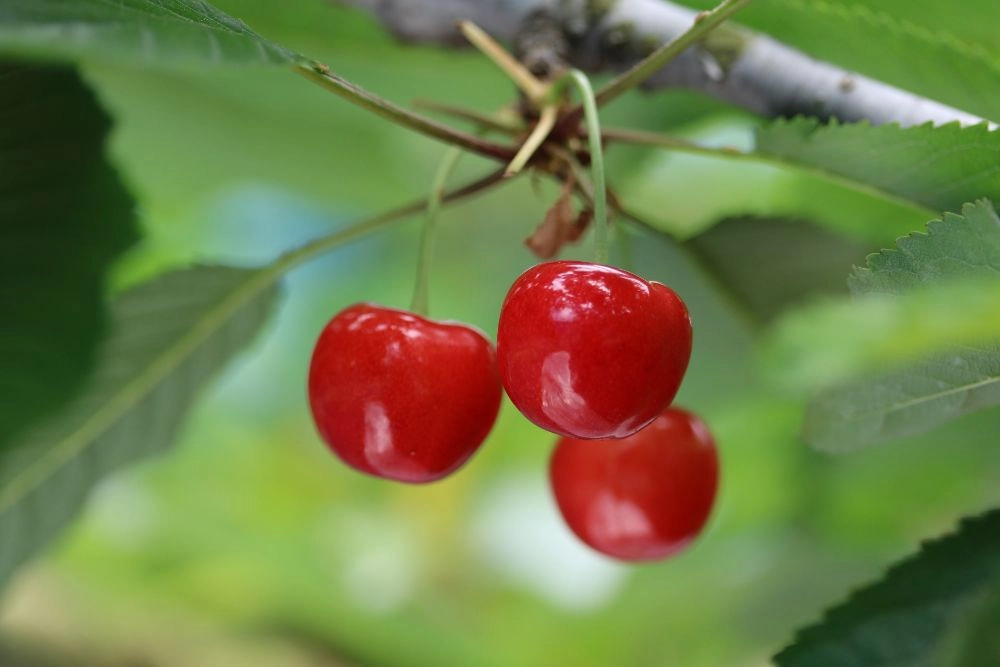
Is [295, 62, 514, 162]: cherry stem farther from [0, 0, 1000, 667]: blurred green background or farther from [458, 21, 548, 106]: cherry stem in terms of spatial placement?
[0, 0, 1000, 667]: blurred green background

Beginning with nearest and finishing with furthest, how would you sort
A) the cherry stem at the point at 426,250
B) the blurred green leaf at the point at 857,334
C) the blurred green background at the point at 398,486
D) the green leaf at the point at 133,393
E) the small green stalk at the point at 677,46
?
the blurred green leaf at the point at 857,334
the small green stalk at the point at 677,46
the cherry stem at the point at 426,250
the green leaf at the point at 133,393
the blurred green background at the point at 398,486

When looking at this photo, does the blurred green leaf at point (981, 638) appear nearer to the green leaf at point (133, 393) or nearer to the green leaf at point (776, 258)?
the green leaf at point (776, 258)

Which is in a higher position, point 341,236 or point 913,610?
point 341,236

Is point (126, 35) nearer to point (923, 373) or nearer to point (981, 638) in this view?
point (923, 373)

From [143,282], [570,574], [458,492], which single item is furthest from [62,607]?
[143,282]

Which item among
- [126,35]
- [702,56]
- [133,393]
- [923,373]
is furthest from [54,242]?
[923,373]

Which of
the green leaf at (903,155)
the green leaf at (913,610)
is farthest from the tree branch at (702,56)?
the green leaf at (913,610)

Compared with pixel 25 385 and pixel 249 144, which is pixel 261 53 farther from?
pixel 249 144
